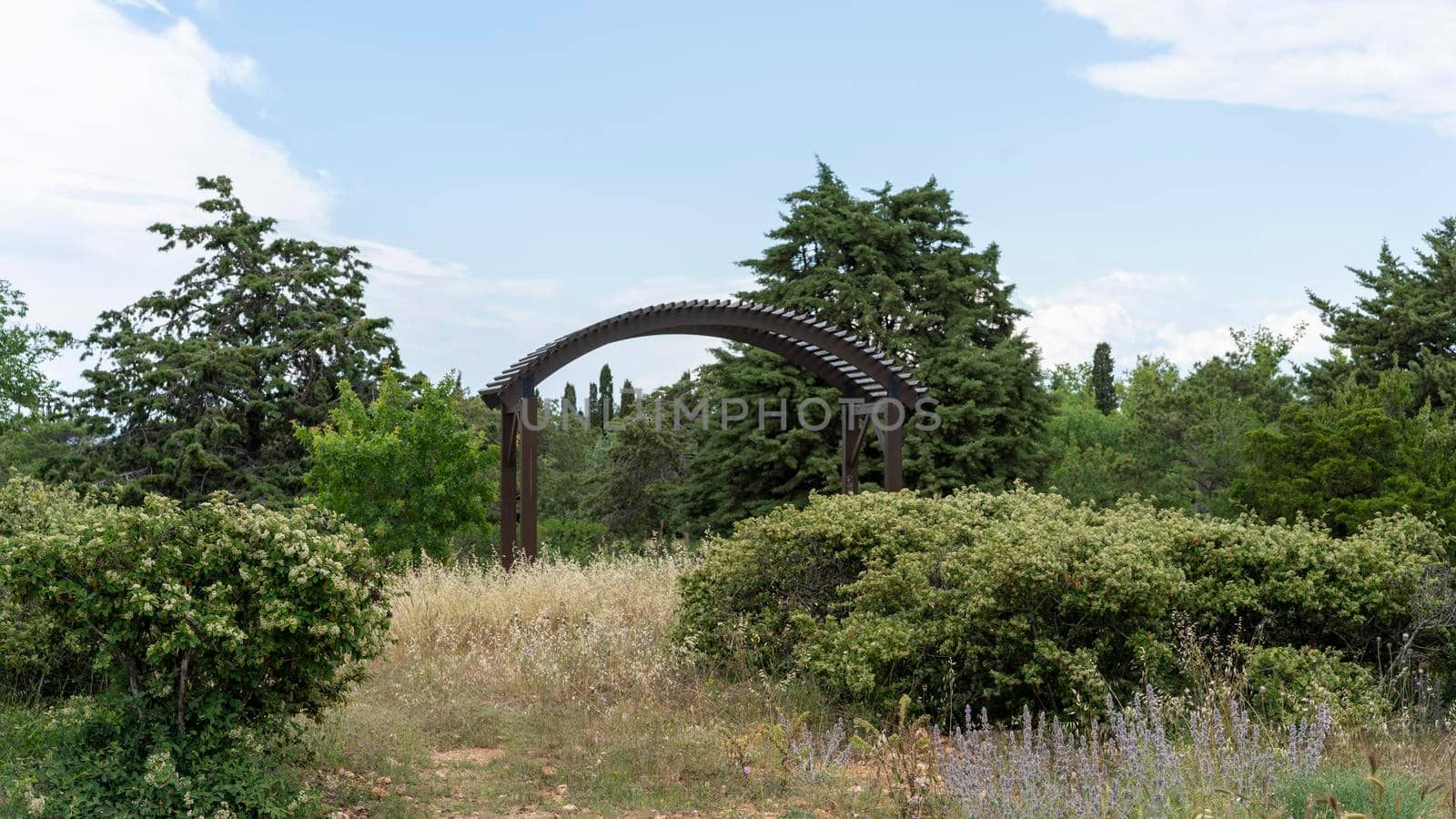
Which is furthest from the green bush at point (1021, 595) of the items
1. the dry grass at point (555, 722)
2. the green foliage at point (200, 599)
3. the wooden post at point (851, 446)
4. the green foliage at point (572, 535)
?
the green foliage at point (572, 535)

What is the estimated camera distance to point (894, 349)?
19.6m

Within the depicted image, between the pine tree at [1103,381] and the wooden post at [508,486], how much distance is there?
1518 inches

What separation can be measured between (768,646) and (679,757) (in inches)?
70.7

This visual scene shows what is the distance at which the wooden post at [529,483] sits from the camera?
39.1 feet

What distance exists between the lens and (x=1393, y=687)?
6555mm

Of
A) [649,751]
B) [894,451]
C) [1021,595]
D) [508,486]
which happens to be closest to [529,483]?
→ [508,486]

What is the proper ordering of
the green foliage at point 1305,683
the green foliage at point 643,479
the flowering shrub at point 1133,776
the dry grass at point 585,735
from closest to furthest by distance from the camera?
the flowering shrub at point 1133,776 → the dry grass at point 585,735 → the green foliage at point 1305,683 → the green foliage at point 643,479

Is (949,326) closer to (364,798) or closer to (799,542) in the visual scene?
(799,542)

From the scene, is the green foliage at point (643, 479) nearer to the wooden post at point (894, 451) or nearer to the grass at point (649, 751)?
the wooden post at point (894, 451)

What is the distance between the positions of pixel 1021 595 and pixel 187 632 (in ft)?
13.5

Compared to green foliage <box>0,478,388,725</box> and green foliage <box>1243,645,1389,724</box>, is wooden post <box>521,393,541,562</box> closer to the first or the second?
green foliage <box>0,478,388,725</box>

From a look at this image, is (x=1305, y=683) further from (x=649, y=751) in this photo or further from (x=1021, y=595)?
(x=649, y=751)

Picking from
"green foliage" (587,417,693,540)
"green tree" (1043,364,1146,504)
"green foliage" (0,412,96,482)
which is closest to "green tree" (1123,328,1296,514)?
"green tree" (1043,364,1146,504)

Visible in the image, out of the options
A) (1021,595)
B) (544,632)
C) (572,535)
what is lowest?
(544,632)
